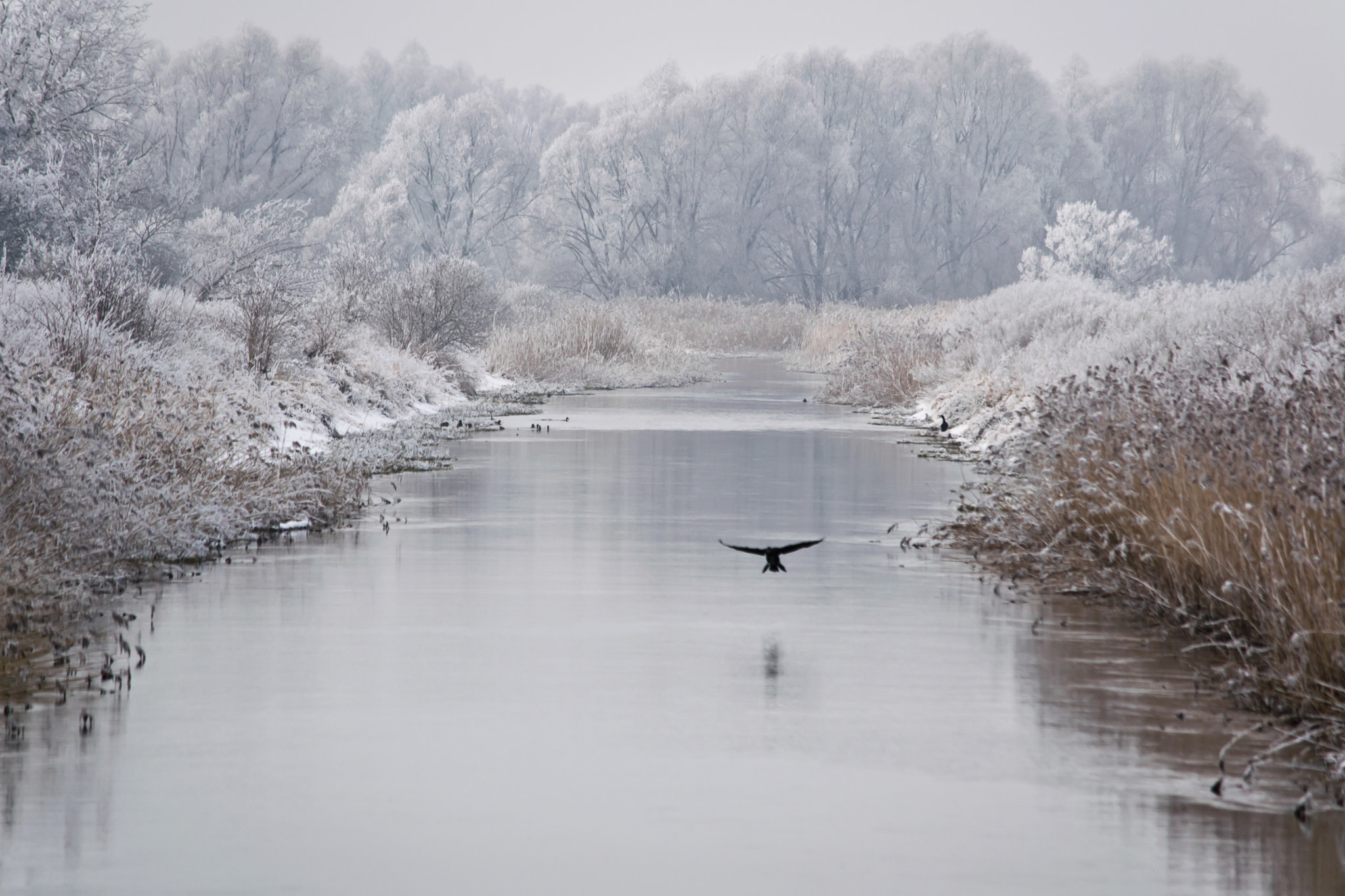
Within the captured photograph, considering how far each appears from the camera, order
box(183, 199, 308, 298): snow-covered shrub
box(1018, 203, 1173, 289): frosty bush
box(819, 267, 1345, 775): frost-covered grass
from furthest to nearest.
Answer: box(1018, 203, 1173, 289): frosty bush < box(183, 199, 308, 298): snow-covered shrub < box(819, 267, 1345, 775): frost-covered grass

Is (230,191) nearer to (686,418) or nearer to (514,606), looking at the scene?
(686,418)

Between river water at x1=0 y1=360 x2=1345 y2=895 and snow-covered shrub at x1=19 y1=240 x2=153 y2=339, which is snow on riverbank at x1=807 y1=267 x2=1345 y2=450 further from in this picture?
snow-covered shrub at x1=19 y1=240 x2=153 y2=339

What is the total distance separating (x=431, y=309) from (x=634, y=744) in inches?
1289

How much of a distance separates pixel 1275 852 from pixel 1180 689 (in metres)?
2.85

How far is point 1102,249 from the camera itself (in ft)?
288

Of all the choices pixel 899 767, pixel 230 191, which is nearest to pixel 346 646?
pixel 899 767

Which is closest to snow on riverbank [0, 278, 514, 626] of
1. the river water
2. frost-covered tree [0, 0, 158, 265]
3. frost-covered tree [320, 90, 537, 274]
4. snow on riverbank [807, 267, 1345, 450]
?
the river water

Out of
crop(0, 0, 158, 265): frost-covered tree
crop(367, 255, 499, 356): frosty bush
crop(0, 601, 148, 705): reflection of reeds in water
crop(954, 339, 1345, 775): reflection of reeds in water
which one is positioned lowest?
crop(0, 601, 148, 705): reflection of reeds in water

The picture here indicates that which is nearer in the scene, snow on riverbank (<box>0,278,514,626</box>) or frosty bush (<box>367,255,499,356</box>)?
snow on riverbank (<box>0,278,514,626</box>)

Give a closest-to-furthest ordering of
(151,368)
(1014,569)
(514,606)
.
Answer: (514,606) → (1014,569) → (151,368)

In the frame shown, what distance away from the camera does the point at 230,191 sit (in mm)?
85875

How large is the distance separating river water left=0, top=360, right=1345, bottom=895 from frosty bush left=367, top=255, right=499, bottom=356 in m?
25.0

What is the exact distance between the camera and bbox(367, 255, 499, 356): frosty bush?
128 feet

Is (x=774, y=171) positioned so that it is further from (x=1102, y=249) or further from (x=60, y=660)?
(x=60, y=660)
